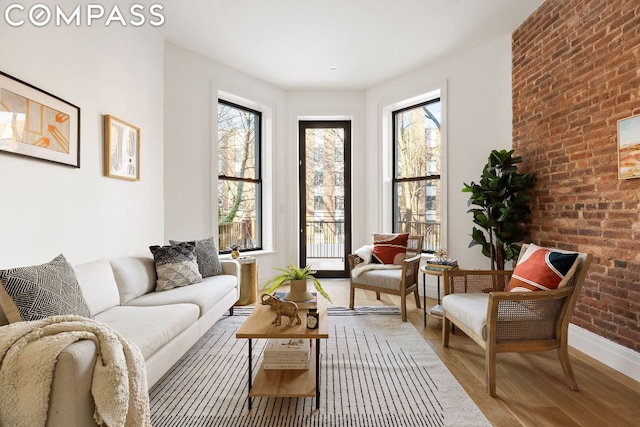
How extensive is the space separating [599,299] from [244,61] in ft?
15.0

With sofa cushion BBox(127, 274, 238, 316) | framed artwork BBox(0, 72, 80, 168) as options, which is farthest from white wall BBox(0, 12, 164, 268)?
sofa cushion BBox(127, 274, 238, 316)

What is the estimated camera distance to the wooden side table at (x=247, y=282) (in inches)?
173

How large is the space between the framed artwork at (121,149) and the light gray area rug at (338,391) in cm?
173

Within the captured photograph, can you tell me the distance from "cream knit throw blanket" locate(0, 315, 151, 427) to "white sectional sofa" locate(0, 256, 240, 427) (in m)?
0.03

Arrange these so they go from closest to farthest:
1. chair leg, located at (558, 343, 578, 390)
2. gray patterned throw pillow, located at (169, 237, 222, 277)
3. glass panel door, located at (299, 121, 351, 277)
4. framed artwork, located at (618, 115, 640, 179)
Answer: chair leg, located at (558, 343, 578, 390) < framed artwork, located at (618, 115, 640, 179) < gray patterned throw pillow, located at (169, 237, 222, 277) < glass panel door, located at (299, 121, 351, 277)

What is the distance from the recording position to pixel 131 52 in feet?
11.9

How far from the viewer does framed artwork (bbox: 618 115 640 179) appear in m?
2.52

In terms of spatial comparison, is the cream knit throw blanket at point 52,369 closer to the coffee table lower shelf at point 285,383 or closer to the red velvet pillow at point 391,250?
the coffee table lower shelf at point 285,383

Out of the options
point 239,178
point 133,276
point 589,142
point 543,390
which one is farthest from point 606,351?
point 239,178

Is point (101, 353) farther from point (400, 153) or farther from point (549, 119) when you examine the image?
point (400, 153)

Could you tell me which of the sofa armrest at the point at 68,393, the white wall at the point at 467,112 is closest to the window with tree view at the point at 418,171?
the white wall at the point at 467,112

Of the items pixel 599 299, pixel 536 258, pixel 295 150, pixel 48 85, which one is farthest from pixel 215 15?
pixel 599 299

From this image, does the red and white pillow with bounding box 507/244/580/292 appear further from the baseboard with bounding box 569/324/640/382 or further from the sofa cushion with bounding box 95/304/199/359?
the sofa cushion with bounding box 95/304/199/359

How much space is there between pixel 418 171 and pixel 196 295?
3607 millimetres
